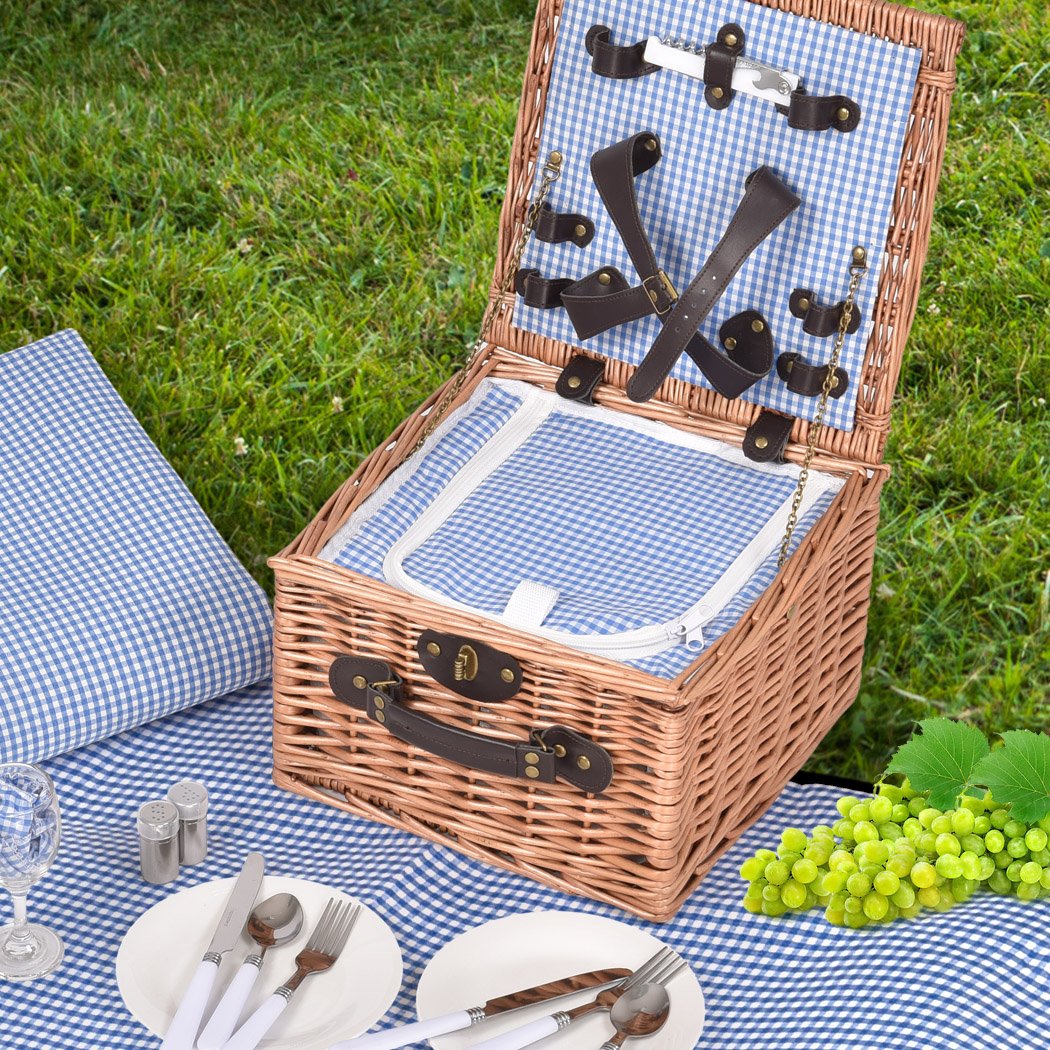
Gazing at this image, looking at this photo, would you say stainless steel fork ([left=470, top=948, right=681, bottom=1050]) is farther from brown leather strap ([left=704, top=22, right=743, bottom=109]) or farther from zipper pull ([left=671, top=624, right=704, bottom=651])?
brown leather strap ([left=704, top=22, right=743, bottom=109])

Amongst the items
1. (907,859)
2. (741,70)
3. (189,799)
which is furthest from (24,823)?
(741,70)

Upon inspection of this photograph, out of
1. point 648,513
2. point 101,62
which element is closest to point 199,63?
point 101,62

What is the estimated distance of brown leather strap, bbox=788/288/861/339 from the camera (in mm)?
1979

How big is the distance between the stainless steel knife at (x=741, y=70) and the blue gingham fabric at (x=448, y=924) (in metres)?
0.82

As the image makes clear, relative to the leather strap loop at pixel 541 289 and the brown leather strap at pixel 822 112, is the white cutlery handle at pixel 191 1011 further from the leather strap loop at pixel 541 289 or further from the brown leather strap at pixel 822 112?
the brown leather strap at pixel 822 112

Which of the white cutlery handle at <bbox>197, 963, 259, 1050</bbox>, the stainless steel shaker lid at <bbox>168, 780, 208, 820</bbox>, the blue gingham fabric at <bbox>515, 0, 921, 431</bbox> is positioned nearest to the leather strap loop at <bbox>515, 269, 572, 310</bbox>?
the blue gingham fabric at <bbox>515, 0, 921, 431</bbox>

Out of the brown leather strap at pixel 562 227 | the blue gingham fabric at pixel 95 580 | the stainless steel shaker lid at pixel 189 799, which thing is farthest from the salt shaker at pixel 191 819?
the brown leather strap at pixel 562 227

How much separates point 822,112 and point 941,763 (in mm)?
758

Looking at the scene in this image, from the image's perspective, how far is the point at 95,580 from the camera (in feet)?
6.68

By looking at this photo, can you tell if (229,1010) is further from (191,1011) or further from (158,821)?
(158,821)

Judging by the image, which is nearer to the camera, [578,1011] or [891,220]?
[578,1011]

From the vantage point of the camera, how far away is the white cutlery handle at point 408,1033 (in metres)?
1.46

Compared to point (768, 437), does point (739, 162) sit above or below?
above

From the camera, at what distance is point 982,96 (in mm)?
3291
